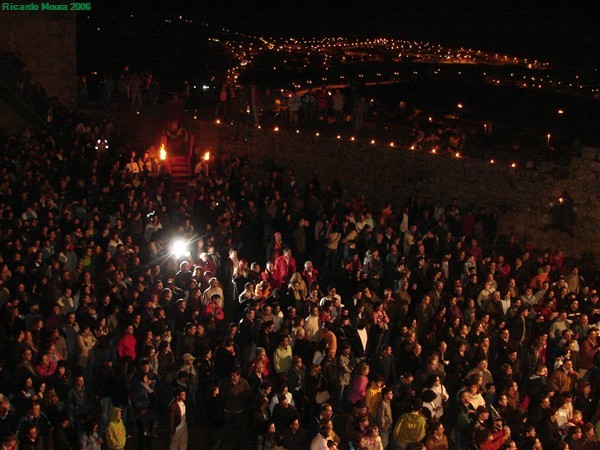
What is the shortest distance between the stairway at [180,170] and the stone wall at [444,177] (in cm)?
102

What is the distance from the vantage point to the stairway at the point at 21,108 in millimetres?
20547

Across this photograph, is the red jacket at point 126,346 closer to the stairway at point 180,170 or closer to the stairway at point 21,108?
the stairway at point 180,170

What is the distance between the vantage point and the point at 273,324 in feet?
37.7

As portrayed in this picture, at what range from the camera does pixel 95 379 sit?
9883 mm

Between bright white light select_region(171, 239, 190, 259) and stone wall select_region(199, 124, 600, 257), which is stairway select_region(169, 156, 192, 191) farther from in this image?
bright white light select_region(171, 239, 190, 259)

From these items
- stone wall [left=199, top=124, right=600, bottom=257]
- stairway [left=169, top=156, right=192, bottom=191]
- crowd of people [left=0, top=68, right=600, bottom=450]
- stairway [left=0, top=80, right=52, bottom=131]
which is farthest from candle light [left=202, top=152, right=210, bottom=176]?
stairway [left=0, top=80, right=52, bottom=131]

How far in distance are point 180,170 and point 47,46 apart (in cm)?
541

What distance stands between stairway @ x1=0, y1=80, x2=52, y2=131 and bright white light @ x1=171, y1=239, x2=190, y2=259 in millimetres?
7701

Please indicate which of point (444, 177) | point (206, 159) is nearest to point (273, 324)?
point (444, 177)

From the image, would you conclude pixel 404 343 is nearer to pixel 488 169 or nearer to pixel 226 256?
pixel 226 256


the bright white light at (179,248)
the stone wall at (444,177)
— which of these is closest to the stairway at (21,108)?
the stone wall at (444,177)

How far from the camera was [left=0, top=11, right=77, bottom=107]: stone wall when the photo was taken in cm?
2155

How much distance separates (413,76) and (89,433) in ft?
56.0

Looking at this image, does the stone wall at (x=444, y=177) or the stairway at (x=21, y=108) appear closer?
the stone wall at (x=444, y=177)
